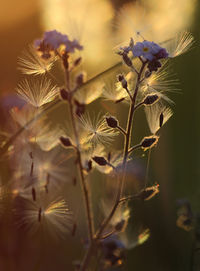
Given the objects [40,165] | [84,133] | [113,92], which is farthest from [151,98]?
[40,165]

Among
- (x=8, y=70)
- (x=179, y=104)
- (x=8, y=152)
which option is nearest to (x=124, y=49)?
(x=8, y=152)

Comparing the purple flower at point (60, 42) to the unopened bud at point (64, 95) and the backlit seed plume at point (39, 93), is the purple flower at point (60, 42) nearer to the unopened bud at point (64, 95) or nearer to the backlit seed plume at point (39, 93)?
the unopened bud at point (64, 95)

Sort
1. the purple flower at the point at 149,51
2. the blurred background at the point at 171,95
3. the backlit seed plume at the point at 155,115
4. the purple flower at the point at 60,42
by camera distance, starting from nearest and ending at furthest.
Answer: the purple flower at the point at 60,42, the purple flower at the point at 149,51, the backlit seed plume at the point at 155,115, the blurred background at the point at 171,95

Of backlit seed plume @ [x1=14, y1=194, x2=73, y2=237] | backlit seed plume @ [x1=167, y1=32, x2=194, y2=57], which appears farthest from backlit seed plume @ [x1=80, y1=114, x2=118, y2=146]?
backlit seed plume @ [x1=167, y1=32, x2=194, y2=57]

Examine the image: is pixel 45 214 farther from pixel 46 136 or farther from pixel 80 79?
pixel 80 79

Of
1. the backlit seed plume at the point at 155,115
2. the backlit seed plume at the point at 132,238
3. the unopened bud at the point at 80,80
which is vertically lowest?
the backlit seed plume at the point at 132,238

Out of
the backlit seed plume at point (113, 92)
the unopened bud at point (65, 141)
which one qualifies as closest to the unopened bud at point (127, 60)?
the backlit seed plume at point (113, 92)

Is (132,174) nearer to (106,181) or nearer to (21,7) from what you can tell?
(106,181)
